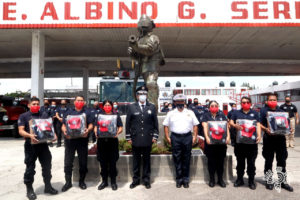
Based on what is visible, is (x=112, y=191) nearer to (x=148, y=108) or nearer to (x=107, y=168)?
(x=107, y=168)

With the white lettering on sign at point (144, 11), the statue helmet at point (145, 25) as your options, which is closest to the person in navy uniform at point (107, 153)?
the statue helmet at point (145, 25)

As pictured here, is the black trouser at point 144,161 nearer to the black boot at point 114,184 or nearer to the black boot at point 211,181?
the black boot at point 114,184

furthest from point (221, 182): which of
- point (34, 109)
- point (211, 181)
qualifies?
point (34, 109)

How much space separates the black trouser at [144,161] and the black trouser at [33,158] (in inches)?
56.4

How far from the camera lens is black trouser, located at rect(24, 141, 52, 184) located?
3510mm

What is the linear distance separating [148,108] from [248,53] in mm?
12122

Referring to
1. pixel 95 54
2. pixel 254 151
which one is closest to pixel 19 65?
pixel 95 54

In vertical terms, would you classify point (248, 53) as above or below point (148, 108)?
above

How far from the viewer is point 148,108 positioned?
399 centimetres

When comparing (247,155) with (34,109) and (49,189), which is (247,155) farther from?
(34,109)

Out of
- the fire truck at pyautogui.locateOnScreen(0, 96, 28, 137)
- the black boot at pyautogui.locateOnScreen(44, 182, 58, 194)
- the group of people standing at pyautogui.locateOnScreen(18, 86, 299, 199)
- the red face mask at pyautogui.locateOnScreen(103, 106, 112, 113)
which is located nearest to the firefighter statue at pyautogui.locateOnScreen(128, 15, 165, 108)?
the group of people standing at pyautogui.locateOnScreen(18, 86, 299, 199)

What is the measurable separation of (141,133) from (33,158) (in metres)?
1.75

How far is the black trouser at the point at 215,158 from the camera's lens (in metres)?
3.97

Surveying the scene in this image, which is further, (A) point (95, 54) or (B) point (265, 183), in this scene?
(A) point (95, 54)
